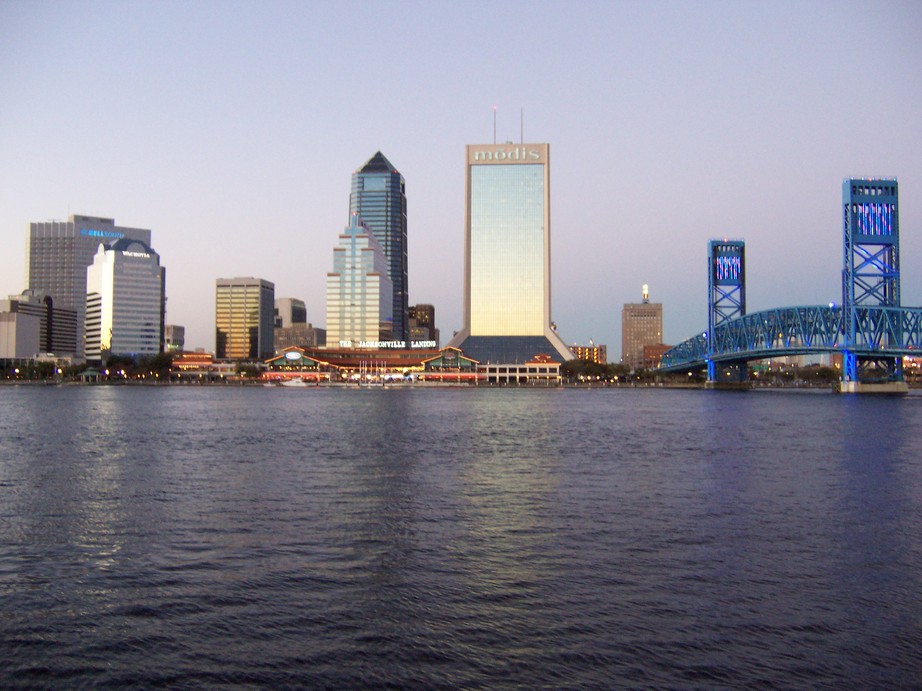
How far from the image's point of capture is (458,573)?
19203mm

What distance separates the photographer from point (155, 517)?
2583 cm

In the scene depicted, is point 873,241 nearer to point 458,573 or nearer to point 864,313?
point 864,313

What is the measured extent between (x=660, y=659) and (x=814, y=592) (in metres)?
5.59

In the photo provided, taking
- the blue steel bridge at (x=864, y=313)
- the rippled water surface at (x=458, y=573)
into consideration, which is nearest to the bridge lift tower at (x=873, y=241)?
the blue steel bridge at (x=864, y=313)

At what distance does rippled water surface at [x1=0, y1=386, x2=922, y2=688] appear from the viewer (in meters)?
13.9

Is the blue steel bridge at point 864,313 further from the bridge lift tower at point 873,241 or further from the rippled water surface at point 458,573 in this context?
the rippled water surface at point 458,573

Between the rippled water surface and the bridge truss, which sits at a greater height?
the bridge truss

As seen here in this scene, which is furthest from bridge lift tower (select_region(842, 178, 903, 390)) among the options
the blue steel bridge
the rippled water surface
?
the rippled water surface

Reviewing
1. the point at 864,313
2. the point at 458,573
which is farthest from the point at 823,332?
the point at 458,573

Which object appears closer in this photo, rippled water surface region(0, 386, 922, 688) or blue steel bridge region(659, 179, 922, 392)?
rippled water surface region(0, 386, 922, 688)

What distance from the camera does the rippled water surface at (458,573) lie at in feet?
45.7

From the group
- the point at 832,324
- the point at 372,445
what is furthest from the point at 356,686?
the point at 832,324

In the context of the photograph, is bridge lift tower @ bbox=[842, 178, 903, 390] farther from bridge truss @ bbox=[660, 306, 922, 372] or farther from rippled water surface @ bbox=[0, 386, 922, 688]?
rippled water surface @ bbox=[0, 386, 922, 688]

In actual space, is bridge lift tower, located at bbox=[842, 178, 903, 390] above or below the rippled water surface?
above
